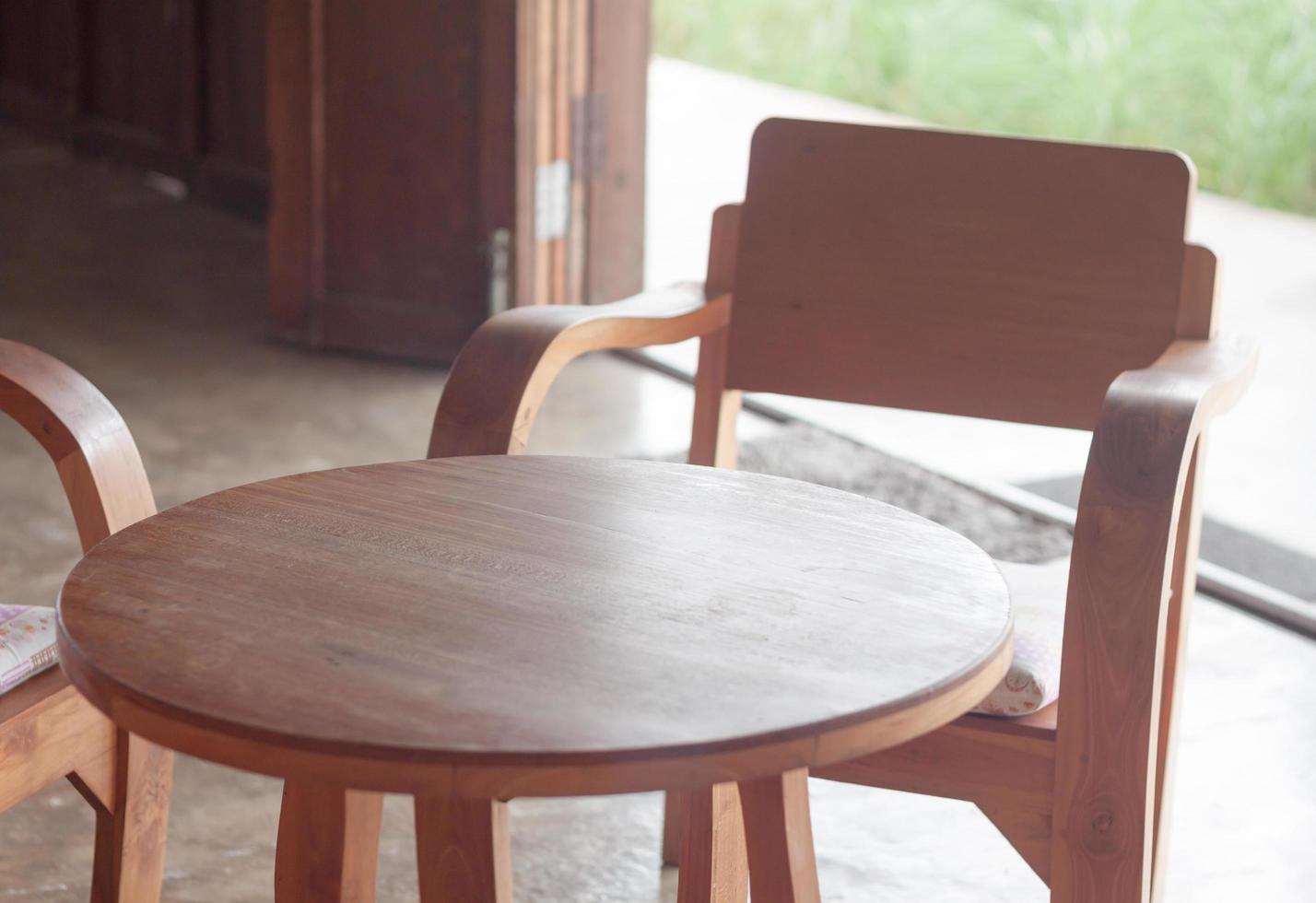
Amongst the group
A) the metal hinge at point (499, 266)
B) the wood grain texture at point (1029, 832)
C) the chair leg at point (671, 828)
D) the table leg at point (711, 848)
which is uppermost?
the wood grain texture at point (1029, 832)

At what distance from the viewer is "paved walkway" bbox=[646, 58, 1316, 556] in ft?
10.0

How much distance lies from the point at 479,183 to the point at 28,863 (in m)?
2.11

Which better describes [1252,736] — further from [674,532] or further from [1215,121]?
[1215,121]

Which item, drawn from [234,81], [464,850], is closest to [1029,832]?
[464,850]

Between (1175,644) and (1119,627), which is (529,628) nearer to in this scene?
(1119,627)

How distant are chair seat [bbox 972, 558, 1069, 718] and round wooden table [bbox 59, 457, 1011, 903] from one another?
0.16 meters

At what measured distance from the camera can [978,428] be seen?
336 centimetres

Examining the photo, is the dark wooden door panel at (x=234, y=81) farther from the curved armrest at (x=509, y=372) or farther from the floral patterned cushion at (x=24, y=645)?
the floral patterned cushion at (x=24, y=645)

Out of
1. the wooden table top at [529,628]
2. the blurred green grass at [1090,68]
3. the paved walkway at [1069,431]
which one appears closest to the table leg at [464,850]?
the wooden table top at [529,628]

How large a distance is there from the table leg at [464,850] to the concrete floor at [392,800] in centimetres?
65

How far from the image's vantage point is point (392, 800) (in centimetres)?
191

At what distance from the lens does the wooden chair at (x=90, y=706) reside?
4.25 ft

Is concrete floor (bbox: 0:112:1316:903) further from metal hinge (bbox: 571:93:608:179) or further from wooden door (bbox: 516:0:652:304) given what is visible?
metal hinge (bbox: 571:93:608:179)

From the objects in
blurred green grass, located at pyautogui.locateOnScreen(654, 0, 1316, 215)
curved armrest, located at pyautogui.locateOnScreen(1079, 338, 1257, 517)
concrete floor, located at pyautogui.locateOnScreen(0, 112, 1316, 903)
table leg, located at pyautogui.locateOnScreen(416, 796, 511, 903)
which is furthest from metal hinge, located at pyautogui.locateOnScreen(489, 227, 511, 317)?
blurred green grass, located at pyautogui.locateOnScreen(654, 0, 1316, 215)
